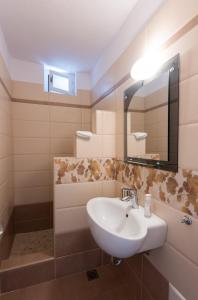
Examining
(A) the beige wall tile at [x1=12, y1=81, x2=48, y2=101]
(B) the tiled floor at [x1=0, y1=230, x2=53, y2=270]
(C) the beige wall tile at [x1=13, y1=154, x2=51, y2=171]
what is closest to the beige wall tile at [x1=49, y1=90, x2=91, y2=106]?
(A) the beige wall tile at [x1=12, y1=81, x2=48, y2=101]

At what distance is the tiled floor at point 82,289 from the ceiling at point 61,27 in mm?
2211

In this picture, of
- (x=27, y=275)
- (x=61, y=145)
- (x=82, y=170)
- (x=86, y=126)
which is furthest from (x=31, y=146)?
(x=27, y=275)

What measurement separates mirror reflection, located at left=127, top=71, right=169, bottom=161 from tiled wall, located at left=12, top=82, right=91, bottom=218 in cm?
109

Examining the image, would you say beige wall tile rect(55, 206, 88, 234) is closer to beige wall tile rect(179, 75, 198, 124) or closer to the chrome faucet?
the chrome faucet

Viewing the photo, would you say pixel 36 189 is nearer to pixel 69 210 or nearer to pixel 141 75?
pixel 69 210

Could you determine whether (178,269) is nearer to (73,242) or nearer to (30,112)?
(73,242)

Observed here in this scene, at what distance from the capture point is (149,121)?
118 centimetres

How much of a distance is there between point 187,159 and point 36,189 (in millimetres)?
1851

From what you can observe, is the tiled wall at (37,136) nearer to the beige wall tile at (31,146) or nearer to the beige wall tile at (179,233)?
the beige wall tile at (31,146)

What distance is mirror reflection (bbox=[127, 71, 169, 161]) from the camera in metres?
1.03

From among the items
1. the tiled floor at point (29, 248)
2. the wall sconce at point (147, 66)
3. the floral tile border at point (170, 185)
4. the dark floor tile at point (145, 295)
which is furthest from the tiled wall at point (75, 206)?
the wall sconce at point (147, 66)

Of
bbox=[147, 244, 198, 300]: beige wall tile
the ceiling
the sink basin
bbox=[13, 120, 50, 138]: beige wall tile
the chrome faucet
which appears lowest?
bbox=[147, 244, 198, 300]: beige wall tile

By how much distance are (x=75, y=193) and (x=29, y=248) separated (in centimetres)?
88

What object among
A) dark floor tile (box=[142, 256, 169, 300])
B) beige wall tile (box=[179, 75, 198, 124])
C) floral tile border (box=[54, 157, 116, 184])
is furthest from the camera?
floral tile border (box=[54, 157, 116, 184])
